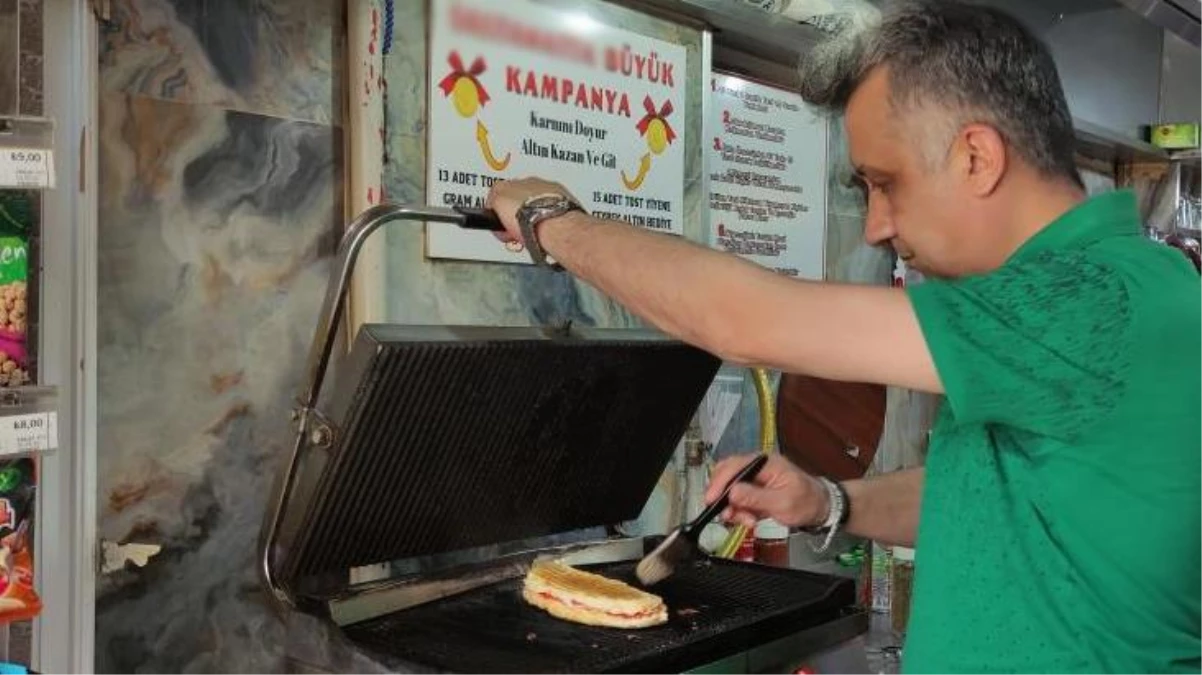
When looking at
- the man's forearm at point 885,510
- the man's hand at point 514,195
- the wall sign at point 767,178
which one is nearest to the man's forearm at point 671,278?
the man's hand at point 514,195

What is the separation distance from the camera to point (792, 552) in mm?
2965

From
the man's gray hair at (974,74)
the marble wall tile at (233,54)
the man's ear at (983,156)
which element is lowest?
A: the man's ear at (983,156)

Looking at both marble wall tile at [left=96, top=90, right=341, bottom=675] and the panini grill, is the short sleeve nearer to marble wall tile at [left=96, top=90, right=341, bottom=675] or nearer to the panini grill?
the panini grill

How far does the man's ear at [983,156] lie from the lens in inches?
44.6

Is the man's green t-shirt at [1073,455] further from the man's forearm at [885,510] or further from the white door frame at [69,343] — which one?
the white door frame at [69,343]

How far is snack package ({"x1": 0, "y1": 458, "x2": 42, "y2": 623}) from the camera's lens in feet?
4.50

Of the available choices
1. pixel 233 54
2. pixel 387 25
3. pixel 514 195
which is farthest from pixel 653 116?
pixel 514 195

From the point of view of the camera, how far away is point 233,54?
1.73 metres

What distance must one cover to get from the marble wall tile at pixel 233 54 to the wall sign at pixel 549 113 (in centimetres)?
19

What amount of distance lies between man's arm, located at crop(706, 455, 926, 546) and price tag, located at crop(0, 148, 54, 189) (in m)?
0.99

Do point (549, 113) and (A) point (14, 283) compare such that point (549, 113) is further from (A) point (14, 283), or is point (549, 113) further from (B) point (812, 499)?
(A) point (14, 283)

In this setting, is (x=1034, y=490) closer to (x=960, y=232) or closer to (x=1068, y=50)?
(x=960, y=232)

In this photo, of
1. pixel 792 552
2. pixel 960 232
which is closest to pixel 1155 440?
pixel 960 232

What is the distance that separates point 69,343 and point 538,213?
68 cm
